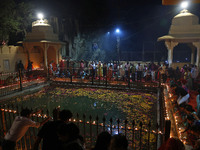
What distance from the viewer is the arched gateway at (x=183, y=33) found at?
1492 cm

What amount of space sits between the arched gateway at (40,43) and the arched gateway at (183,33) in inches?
457

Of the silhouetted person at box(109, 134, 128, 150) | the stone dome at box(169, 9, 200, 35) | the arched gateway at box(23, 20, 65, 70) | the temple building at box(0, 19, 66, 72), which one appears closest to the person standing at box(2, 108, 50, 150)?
the silhouetted person at box(109, 134, 128, 150)

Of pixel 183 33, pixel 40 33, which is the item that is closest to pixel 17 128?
pixel 183 33

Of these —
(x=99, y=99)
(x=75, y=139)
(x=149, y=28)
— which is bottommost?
(x=99, y=99)

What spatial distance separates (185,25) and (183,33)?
823mm

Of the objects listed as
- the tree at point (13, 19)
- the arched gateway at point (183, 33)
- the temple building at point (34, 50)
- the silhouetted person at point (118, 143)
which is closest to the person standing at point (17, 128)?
the silhouetted person at point (118, 143)

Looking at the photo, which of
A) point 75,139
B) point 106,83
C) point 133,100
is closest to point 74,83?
point 106,83

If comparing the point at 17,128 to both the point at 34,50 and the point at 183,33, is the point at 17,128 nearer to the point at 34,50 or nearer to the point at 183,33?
the point at 183,33

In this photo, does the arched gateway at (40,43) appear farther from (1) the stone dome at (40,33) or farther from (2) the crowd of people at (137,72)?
(2) the crowd of people at (137,72)

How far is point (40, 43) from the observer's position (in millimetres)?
18094

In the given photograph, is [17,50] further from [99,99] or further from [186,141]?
[186,141]

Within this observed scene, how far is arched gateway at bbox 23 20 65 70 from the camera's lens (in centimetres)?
1819

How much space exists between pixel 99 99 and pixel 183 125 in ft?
19.3

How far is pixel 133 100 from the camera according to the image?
1044 centimetres
